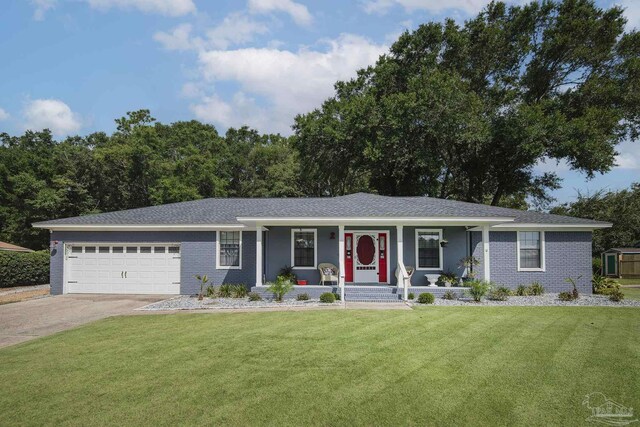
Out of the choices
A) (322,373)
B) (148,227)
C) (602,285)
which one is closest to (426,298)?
(322,373)

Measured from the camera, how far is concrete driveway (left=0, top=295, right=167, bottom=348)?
1039 centimetres

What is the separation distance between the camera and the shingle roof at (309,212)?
605 inches

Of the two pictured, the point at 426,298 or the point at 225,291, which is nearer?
the point at 426,298

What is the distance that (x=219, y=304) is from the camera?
1424 cm

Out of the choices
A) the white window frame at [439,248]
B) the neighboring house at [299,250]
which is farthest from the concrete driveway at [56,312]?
the white window frame at [439,248]

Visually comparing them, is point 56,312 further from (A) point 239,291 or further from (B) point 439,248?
(B) point 439,248

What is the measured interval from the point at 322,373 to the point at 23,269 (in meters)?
21.6

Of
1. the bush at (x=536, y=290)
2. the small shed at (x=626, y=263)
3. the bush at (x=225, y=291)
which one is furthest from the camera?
the small shed at (x=626, y=263)

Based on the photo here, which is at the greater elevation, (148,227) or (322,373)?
(148,227)

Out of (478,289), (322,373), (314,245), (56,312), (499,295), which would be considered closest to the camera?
(322,373)

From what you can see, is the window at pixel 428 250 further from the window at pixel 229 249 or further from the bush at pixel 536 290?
the window at pixel 229 249

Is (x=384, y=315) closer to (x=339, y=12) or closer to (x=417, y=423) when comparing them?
(x=417, y=423)

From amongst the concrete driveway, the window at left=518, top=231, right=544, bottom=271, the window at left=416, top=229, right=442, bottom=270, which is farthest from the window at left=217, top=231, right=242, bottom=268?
the window at left=518, top=231, right=544, bottom=271

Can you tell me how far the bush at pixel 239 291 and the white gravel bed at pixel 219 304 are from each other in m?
0.49
